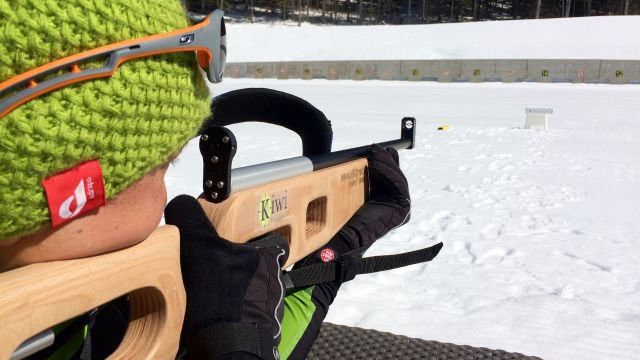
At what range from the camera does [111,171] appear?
37.4 inches

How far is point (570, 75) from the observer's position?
78.7 ft

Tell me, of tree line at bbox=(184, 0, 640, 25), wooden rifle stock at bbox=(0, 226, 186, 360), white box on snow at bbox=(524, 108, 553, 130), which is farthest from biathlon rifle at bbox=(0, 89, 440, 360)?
tree line at bbox=(184, 0, 640, 25)

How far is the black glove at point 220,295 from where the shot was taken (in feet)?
3.86

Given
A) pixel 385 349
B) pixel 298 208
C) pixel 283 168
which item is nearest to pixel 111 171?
pixel 283 168

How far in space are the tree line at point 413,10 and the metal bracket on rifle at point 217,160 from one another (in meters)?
52.2

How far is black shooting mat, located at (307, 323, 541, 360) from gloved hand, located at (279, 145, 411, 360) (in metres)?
0.35

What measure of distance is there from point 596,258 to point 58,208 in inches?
124

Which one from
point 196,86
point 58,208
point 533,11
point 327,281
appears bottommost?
point 327,281

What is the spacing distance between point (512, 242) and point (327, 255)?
1.99 m

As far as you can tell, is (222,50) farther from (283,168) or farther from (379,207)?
(379,207)

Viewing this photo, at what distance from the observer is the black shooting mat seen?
2104 millimetres

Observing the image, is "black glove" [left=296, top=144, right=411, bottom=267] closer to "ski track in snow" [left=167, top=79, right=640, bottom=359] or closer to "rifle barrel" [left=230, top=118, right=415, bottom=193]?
"rifle barrel" [left=230, top=118, right=415, bottom=193]

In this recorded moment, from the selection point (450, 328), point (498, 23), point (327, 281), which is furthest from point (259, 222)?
point (498, 23)

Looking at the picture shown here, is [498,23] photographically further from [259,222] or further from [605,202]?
[259,222]
